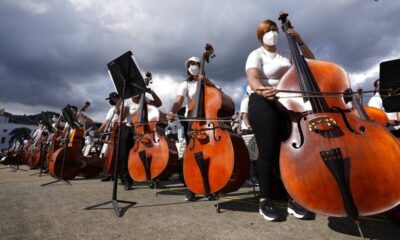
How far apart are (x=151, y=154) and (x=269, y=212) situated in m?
2.04

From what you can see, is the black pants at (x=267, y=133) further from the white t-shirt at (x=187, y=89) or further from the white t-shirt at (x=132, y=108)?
the white t-shirt at (x=132, y=108)

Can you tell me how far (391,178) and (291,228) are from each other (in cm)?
78

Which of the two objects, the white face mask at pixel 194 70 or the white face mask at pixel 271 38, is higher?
the white face mask at pixel 194 70

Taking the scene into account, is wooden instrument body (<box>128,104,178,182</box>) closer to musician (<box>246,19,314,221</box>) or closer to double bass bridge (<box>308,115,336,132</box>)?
musician (<box>246,19,314,221</box>)

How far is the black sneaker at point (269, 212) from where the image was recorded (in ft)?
6.36

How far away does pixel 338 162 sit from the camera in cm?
131

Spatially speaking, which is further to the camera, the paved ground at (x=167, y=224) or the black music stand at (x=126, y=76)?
the black music stand at (x=126, y=76)

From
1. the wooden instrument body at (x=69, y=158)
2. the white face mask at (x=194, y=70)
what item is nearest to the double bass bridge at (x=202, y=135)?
the white face mask at (x=194, y=70)

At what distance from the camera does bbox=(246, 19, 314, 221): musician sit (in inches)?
79.4

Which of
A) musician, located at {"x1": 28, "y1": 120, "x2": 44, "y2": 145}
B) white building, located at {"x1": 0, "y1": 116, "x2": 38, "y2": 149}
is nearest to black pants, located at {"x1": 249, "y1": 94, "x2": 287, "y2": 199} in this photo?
musician, located at {"x1": 28, "y1": 120, "x2": 44, "y2": 145}

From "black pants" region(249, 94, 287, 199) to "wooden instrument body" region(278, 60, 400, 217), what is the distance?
40 cm

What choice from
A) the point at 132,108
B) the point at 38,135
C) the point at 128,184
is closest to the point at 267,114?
the point at 128,184

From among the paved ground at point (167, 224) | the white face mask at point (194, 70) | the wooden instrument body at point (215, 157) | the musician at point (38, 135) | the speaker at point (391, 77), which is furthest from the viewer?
the musician at point (38, 135)

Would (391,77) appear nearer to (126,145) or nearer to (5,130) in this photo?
(126,145)
